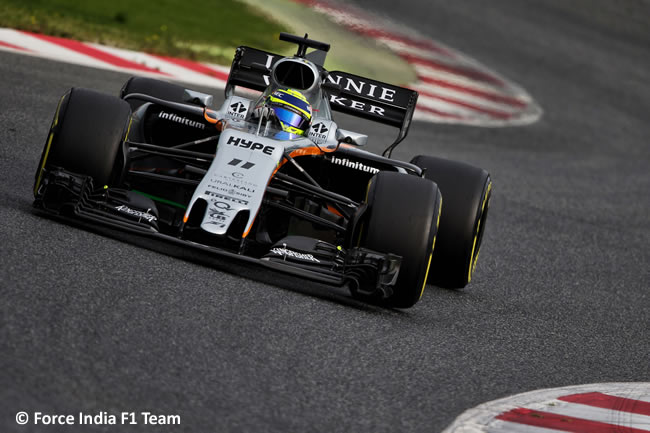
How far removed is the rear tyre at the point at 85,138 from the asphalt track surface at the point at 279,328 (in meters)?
0.37

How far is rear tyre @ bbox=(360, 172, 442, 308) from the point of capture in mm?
5809

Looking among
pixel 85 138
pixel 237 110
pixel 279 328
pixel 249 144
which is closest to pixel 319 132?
pixel 237 110

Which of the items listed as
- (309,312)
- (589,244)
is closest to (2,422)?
(309,312)

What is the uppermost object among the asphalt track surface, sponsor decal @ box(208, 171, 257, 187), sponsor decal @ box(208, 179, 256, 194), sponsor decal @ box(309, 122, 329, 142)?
sponsor decal @ box(309, 122, 329, 142)

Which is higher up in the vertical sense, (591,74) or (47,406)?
(591,74)

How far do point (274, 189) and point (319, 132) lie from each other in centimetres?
98

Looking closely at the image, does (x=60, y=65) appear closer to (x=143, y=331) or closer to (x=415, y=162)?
(x=415, y=162)

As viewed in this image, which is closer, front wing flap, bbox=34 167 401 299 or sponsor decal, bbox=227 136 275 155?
front wing flap, bbox=34 167 401 299

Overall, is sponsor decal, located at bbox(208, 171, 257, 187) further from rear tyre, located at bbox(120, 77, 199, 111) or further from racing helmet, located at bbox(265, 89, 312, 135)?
rear tyre, located at bbox(120, 77, 199, 111)

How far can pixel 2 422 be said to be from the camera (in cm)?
334

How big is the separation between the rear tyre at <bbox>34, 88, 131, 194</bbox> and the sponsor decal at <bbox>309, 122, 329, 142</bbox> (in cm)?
133

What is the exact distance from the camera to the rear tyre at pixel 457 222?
692cm

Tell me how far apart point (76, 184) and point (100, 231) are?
302 millimetres

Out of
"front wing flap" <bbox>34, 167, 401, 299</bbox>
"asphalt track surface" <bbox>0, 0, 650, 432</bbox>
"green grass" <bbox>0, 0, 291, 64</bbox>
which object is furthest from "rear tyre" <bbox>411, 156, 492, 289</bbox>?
"green grass" <bbox>0, 0, 291, 64</bbox>
